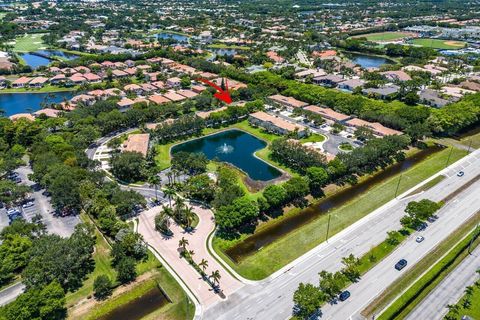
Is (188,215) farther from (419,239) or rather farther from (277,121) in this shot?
(277,121)

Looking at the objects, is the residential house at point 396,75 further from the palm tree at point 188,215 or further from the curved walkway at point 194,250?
the palm tree at point 188,215

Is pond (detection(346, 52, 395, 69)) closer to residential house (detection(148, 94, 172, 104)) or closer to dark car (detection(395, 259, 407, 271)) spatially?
residential house (detection(148, 94, 172, 104))

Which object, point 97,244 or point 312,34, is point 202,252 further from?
point 312,34

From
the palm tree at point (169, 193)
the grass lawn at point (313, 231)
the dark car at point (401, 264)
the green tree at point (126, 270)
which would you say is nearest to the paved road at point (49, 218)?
the green tree at point (126, 270)

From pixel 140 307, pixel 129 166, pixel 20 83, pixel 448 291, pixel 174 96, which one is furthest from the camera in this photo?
pixel 20 83

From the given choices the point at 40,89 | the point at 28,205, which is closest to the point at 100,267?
the point at 28,205

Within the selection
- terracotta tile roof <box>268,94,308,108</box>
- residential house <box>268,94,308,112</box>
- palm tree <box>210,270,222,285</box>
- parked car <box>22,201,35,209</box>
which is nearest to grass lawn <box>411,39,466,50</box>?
terracotta tile roof <box>268,94,308,108</box>
